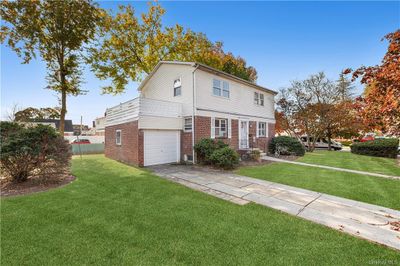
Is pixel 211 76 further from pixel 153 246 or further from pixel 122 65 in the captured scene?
pixel 122 65

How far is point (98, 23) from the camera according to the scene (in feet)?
45.3

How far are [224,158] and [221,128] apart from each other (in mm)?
3604

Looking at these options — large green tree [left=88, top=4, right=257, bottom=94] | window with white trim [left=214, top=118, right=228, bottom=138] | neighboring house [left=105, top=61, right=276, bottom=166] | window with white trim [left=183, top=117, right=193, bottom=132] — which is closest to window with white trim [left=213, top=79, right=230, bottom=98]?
neighboring house [left=105, top=61, right=276, bottom=166]

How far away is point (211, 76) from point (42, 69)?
13.1 meters

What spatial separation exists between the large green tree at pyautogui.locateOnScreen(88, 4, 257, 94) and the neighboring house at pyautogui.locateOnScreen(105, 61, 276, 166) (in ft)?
25.6

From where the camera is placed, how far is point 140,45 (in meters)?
20.8

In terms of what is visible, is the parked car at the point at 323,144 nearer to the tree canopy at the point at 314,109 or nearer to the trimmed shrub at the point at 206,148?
the tree canopy at the point at 314,109

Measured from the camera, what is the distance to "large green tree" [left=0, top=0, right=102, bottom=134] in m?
11.6

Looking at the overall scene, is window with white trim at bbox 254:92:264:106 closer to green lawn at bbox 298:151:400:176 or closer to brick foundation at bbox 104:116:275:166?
brick foundation at bbox 104:116:275:166

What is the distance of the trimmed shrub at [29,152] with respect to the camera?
6.20m

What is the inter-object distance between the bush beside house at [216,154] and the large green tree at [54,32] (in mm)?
9669

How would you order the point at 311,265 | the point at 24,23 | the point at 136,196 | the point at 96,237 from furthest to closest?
1. the point at 24,23
2. the point at 136,196
3. the point at 96,237
4. the point at 311,265

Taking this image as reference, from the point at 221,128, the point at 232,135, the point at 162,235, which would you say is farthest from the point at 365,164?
the point at 162,235

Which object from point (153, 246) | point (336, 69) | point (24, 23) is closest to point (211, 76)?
point (153, 246)
